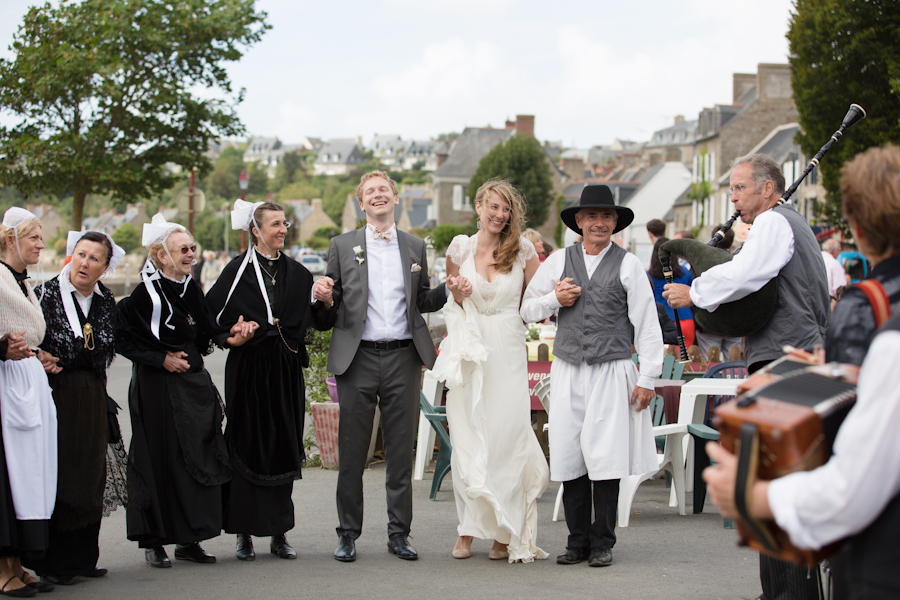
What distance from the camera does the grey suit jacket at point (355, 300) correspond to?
5.30 meters

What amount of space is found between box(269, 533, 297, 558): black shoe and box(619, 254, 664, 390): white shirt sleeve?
7.71 ft

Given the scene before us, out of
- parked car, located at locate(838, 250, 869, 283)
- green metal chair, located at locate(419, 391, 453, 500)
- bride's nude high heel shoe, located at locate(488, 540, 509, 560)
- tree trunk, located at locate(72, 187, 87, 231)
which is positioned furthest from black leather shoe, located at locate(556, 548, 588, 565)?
tree trunk, located at locate(72, 187, 87, 231)

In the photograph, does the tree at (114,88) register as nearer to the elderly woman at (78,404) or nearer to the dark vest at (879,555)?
the elderly woman at (78,404)

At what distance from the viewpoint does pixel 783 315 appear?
4.18 meters

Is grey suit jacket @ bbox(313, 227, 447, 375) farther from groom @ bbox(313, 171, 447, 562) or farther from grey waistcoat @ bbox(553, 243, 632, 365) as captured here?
grey waistcoat @ bbox(553, 243, 632, 365)

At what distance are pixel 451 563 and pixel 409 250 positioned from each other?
1950 mm

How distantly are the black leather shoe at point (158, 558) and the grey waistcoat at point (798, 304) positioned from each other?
3521 millimetres

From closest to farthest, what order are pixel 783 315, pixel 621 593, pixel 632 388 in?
pixel 783 315, pixel 621 593, pixel 632 388

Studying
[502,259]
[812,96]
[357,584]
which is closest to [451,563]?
[357,584]

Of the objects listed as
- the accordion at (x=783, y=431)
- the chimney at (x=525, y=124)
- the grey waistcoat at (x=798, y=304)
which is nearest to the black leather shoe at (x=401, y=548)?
the grey waistcoat at (x=798, y=304)

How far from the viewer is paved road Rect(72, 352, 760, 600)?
4586mm

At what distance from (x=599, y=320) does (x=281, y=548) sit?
239 cm

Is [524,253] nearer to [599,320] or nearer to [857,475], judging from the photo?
[599,320]

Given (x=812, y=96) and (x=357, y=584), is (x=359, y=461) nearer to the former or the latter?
(x=357, y=584)
